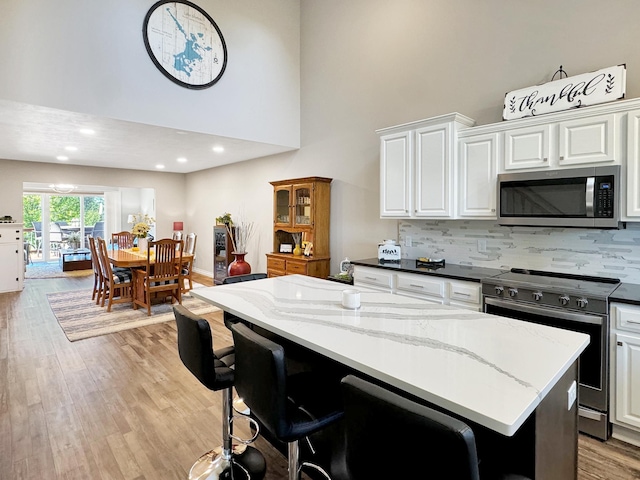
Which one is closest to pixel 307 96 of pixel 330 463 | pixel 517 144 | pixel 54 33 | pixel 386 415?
pixel 54 33

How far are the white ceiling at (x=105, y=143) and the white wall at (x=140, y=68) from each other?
16cm

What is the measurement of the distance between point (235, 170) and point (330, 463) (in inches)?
244

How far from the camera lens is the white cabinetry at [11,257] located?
642 cm

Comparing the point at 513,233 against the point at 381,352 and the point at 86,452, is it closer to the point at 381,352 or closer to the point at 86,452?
the point at 381,352

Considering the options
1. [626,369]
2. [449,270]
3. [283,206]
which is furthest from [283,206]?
[626,369]

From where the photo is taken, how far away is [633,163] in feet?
7.73

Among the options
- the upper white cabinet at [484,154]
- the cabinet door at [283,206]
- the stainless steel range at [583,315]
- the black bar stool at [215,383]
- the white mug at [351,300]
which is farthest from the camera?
the cabinet door at [283,206]

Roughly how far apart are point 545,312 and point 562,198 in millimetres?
872

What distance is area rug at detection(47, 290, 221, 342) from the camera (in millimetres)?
4402

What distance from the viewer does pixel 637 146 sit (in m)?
2.33

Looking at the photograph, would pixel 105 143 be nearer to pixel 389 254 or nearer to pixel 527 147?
pixel 389 254

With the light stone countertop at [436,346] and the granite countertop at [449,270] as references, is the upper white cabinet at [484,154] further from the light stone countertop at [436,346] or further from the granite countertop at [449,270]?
the light stone countertop at [436,346]

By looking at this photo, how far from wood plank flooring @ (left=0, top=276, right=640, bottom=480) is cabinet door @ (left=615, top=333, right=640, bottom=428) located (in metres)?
0.21

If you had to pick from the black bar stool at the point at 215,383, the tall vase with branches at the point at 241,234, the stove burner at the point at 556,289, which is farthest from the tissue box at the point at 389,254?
the tall vase with branches at the point at 241,234
